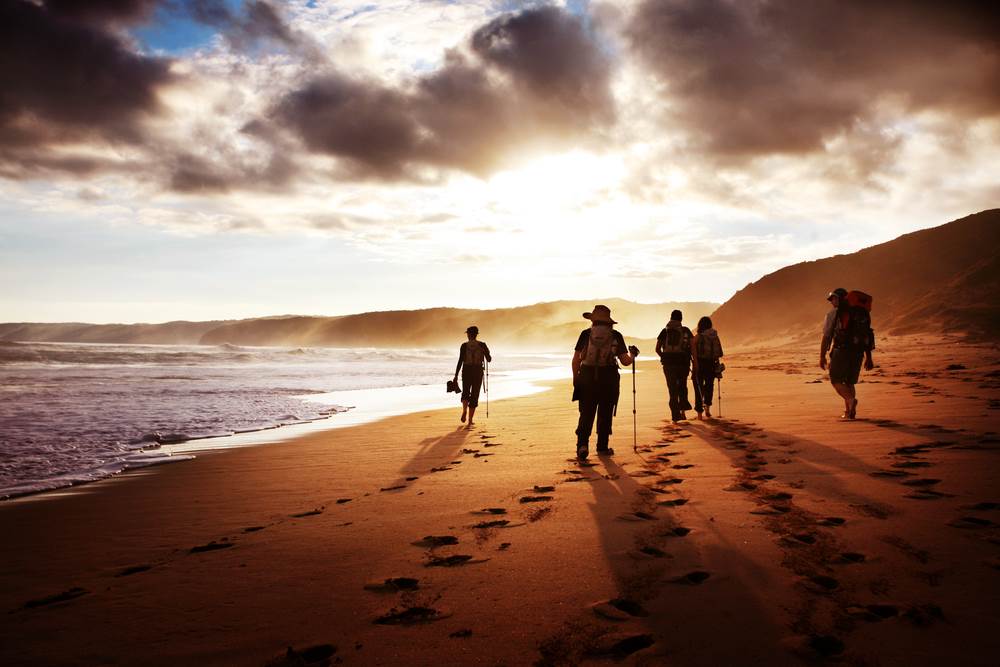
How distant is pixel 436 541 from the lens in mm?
4488

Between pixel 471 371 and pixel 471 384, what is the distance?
1.00 ft

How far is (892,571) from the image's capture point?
137 inches

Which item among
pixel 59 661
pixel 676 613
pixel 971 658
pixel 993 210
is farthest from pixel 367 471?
pixel 993 210

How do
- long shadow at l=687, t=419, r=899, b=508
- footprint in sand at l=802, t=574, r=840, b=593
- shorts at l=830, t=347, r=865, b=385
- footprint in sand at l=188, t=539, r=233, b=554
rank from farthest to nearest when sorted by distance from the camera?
shorts at l=830, t=347, r=865, b=385
long shadow at l=687, t=419, r=899, b=508
footprint in sand at l=188, t=539, r=233, b=554
footprint in sand at l=802, t=574, r=840, b=593

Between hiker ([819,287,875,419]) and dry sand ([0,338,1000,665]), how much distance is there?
8.01 feet

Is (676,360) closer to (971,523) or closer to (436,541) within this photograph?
(971,523)

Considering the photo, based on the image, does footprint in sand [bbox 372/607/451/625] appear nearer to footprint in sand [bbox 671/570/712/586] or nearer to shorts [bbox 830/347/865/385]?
footprint in sand [bbox 671/570/712/586]

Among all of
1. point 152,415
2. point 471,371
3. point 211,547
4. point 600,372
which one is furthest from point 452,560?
point 152,415

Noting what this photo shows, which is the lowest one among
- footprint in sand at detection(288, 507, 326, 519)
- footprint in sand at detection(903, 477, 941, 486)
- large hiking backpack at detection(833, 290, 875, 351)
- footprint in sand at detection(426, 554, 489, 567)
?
footprint in sand at detection(288, 507, 326, 519)

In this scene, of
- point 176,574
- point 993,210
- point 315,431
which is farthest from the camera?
point 993,210

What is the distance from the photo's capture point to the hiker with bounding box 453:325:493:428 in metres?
12.7

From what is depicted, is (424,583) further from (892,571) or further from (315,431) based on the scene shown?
(315,431)

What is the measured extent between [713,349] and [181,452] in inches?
418

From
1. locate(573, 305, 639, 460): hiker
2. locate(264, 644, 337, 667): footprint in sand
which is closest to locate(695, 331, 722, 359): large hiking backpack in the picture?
locate(573, 305, 639, 460): hiker
